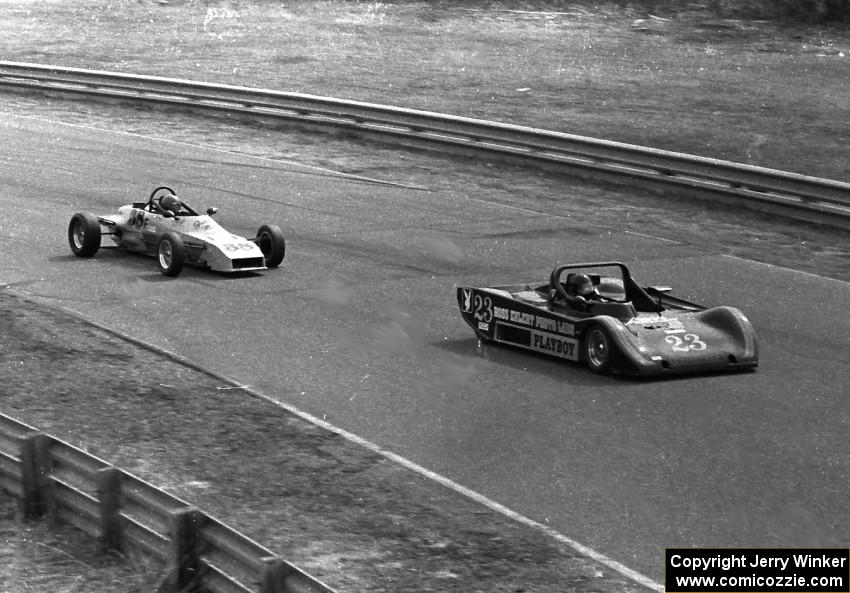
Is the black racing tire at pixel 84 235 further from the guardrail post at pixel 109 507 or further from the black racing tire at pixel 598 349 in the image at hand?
the guardrail post at pixel 109 507

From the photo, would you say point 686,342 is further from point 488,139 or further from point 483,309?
point 488,139

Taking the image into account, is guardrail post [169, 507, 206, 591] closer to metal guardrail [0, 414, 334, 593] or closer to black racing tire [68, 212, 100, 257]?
metal guardrail [0, 414, 334, 593]

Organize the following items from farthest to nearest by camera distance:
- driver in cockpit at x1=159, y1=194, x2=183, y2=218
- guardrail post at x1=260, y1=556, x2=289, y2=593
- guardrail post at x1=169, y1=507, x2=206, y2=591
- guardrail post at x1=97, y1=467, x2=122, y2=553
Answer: driver in cockpit at x1=159, y1=194, x2=183, y2=218, guardrail post at x1=97, y1=467, x2=122, y2=553, guardrail post at x1=169, y1=507, x2=206, y2=591, guardrail post at x1=260, y1=556, x2=289, y2=593

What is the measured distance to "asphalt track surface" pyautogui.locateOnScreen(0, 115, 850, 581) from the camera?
8.74 m

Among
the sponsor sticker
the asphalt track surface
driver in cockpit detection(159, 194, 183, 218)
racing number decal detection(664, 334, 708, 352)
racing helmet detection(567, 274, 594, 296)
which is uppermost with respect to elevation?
racing helmet detection(567, 274, 594, 296)

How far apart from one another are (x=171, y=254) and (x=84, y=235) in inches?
55.3

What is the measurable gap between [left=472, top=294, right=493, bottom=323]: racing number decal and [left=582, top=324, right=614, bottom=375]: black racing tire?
1181 millimetres

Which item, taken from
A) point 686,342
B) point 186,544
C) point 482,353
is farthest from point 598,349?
point 186,544

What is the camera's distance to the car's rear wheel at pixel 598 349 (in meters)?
11.1

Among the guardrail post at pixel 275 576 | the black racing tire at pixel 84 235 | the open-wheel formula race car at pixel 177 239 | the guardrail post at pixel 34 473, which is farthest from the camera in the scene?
the black racing tire at pixel 84 235

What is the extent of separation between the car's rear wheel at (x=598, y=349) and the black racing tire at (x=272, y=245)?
4749mm

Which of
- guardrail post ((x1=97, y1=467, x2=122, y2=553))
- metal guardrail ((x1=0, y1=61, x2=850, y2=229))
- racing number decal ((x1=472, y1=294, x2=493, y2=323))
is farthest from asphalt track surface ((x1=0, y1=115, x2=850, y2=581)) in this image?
guardrail post ((x1=97, y1=467, x2=122, y2=553))

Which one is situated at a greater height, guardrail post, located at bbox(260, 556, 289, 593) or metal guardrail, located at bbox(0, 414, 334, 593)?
guardrail post, located at bbox(260, 556, 289, 593)

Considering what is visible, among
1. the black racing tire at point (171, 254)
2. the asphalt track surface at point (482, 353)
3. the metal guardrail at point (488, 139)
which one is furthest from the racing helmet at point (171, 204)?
the metal guardrail at point (488, 139)
